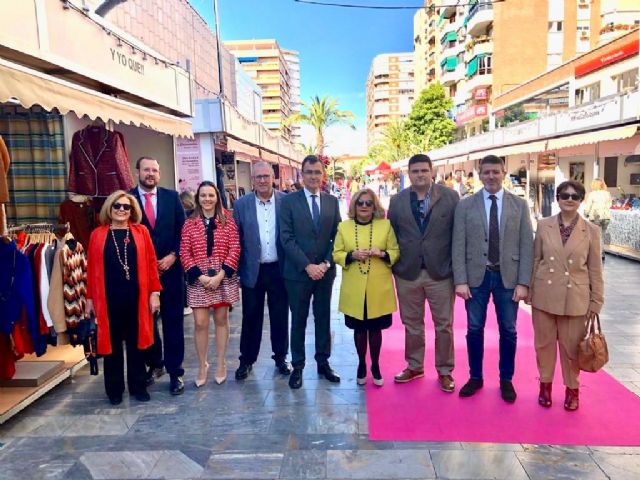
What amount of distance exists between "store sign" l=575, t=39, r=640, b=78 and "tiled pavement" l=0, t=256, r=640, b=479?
19845mm

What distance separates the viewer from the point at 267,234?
14.2 ft

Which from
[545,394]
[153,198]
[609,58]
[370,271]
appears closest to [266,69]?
[609,58]

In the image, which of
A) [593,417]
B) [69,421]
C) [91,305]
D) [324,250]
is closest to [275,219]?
[324,250]

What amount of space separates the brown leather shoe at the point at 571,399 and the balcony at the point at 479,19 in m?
42.5

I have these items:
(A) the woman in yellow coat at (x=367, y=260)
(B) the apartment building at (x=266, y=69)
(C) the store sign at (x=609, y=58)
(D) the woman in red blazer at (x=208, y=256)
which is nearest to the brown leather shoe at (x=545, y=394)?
(A) the woman in yellow coat at (x=367, y=260)

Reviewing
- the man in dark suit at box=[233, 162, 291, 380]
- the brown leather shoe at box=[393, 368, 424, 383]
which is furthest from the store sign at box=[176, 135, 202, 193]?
the brown leather shoe at box=[393, 368, 424, 383]

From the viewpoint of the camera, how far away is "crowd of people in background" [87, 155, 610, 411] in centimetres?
369

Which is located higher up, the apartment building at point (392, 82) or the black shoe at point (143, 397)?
the apartment building at point (392, 82)

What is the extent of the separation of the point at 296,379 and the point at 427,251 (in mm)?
1543

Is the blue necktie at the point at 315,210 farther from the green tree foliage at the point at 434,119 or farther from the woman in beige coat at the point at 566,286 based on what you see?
the green tree foliage at the point at 434,119

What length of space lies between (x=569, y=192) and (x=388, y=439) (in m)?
2.13

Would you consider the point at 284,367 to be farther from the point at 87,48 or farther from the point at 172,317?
the point at 87,48

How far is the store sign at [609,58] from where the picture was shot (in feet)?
64.2

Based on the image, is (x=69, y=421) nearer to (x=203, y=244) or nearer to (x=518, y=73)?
(x=203, y=244)
